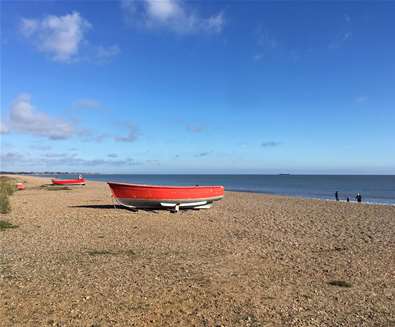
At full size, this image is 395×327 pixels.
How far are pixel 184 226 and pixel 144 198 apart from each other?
4769 millimetres

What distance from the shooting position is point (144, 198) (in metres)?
18.2

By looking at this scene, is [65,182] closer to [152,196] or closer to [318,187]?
[152,196]

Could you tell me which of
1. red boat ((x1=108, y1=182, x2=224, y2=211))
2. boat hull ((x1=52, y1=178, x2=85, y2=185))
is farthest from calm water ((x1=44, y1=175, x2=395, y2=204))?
red boat ((x1=108, y1=182, x2=224, y2=211))

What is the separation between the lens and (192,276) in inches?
283

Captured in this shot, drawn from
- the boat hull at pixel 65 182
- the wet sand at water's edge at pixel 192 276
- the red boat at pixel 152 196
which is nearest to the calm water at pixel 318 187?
the boat hull at pixel 65 182

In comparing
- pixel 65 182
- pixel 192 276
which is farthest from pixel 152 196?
pixel 65 182

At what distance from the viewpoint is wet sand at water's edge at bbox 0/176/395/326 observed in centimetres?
530

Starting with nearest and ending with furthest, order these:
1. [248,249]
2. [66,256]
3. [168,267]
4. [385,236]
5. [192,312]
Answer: [192,312] → [168,267] → [66,256] → [248,249] → [385,236]

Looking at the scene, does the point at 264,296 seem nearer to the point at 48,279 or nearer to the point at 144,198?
the point at 48,279

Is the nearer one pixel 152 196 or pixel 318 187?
pixel 152 196

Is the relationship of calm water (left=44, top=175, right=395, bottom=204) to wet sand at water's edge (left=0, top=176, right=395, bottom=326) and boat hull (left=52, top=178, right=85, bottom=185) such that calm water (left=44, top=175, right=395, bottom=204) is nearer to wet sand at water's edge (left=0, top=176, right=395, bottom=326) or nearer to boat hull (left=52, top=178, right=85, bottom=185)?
boat hull (left=52, top=178, right=85, bottom=185)

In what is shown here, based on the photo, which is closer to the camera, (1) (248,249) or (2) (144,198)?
(1) (248,249)

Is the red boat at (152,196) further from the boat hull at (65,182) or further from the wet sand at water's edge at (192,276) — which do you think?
the boat hull at (65,182)

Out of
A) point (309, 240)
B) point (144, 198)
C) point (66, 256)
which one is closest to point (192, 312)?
point (66, 256)
